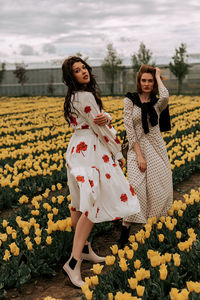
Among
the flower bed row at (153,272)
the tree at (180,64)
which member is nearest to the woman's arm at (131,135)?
the flower bed row at (153,272)

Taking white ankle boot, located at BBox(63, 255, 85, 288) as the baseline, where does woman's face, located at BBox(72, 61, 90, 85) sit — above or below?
above

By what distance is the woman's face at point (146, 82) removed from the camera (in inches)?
146

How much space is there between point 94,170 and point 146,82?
139cm

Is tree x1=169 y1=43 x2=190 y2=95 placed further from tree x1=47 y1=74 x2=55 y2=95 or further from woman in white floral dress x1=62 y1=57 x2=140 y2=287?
woman in white floral dress x1=62 y1=57 x2=140 y2=287

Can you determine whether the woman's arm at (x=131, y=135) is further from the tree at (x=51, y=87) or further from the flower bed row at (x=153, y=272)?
the tree at (x=51, y=87)

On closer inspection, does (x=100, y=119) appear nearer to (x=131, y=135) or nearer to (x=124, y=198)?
(x=124, y=198)

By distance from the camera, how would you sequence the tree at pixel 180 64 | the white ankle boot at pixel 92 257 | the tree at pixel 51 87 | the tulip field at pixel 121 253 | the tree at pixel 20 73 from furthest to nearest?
the tree at pixel 20 73 → the tree at pixel 51 87 → the tree at pixel 180 64 → the white ankle boot at pixel 92 257 → the tulip field at pixel 121 253

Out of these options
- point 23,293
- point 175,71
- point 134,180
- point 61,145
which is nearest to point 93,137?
point 134,180

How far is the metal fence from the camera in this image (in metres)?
36.6

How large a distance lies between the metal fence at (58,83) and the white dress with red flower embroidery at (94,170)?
108 feet

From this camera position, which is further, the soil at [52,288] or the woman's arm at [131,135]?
the woman's arm at [131,135]

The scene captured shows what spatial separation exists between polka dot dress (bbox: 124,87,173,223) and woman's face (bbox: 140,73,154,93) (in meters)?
0.15

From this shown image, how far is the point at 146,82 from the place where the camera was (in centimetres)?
371

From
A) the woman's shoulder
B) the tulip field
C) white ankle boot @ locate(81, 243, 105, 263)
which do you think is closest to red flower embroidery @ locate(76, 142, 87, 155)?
the woman's shoulder
